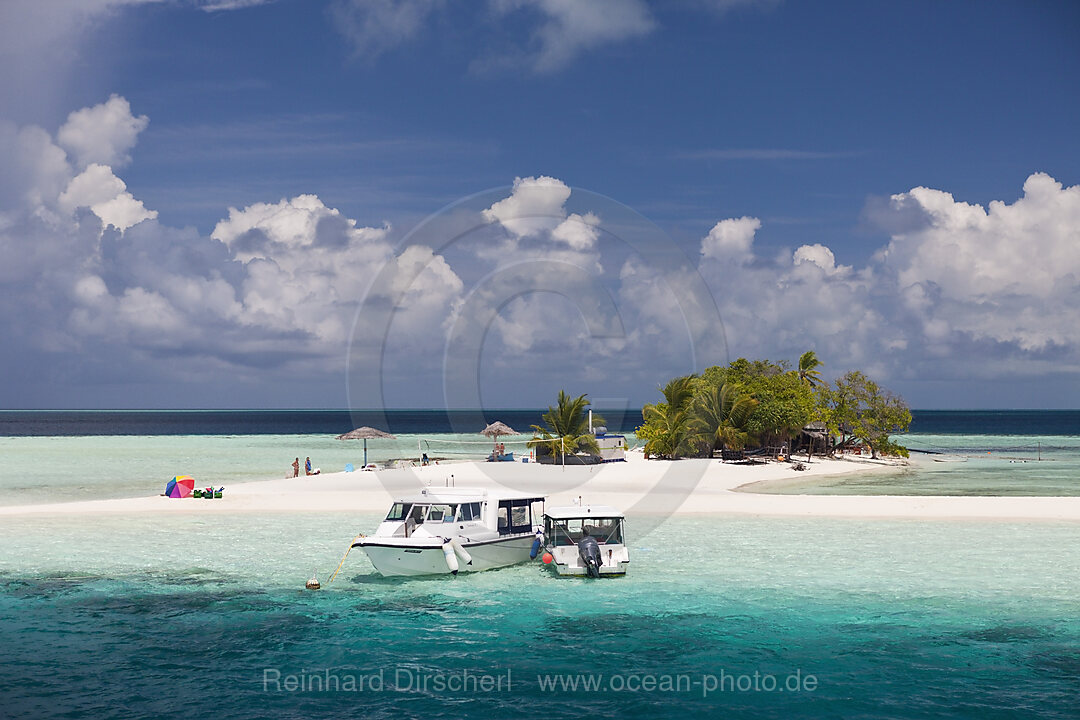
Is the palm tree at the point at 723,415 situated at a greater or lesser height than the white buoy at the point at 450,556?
greater

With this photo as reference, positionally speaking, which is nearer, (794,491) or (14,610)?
(14,610)

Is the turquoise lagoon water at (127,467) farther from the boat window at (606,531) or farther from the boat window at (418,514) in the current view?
the boat window at (606,531)

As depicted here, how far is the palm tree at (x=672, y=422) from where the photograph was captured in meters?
62.7

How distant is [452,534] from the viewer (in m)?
24.1

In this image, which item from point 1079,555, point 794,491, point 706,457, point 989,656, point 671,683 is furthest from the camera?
point 706,457

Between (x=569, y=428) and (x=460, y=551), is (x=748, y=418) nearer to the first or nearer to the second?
(x=569, y=428)

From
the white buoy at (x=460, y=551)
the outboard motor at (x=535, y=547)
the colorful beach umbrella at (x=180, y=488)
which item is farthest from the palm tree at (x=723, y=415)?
the white buoy at (x=460, y=551)


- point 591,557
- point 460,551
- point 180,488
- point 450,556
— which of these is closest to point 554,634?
point 591,557

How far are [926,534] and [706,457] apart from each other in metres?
33.1

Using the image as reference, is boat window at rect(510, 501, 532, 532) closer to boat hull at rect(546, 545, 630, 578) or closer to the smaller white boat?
the smaller white boat

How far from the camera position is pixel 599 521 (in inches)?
985

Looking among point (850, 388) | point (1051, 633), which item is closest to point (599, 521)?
point (1051, 633)

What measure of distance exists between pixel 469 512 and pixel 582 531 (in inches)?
130

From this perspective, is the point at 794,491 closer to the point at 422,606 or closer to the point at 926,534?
the point at 926,534
